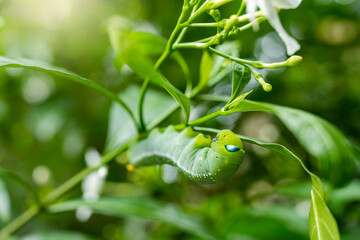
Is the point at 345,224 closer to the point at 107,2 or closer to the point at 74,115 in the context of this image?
the point at 74,115

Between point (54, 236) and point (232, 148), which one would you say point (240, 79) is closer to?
point (232, 148)

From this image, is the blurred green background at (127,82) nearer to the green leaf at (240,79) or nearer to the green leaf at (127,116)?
the green leaf at (127,116)

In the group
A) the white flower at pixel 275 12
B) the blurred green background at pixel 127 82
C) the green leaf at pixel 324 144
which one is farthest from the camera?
the blurred green background at pixel 127 82

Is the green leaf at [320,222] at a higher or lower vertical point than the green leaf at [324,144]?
higher

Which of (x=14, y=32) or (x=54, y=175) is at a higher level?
(x=14, y=32)

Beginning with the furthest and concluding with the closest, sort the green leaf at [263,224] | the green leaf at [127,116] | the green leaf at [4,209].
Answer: the green leaf at [263,224] → the green leaf at [4,209] → the green leaf at [127,116]

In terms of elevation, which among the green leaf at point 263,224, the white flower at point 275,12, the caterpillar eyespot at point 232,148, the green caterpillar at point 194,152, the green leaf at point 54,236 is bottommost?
the green leaf at point 263,224

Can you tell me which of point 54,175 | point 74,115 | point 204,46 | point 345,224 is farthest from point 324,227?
point 54,175

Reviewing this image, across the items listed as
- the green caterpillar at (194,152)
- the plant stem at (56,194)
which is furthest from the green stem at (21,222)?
the green caterpillar at (194,152)
